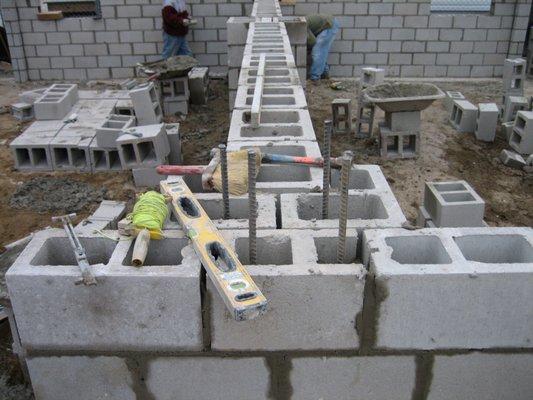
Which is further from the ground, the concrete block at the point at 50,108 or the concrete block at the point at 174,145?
the concrete block at the point at 50,108

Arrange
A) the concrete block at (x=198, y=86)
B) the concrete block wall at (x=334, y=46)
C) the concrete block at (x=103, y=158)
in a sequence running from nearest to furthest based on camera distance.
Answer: the concrete block at (x=103, y=158) < the concrete block at (x=198, y=86) < the concrete block wall at (x=334, y=46)

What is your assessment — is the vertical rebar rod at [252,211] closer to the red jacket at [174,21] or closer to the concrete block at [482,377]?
the concrete block at [482,377]

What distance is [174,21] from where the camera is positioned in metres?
11.3

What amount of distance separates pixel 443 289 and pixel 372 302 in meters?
0.30

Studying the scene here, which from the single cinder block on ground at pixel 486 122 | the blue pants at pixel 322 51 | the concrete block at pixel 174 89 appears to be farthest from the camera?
the blue pants at pixel 322 51

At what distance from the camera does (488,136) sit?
873 cm

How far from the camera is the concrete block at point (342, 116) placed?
8.62 meters

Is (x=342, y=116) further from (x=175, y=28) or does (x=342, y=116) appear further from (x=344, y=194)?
(x=344, y=194)

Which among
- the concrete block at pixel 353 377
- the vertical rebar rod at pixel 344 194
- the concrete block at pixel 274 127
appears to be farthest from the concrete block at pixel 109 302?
the concrete block at pixel 274 127

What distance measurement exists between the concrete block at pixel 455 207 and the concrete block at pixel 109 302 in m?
2.65

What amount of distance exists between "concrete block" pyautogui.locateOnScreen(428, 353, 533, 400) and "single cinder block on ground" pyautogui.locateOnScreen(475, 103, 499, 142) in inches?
264

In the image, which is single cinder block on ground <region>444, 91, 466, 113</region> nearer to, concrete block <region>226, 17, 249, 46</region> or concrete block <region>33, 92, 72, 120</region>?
concrete block <region>226, 17, 249, 46</region>

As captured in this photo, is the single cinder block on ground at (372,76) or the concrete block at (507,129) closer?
the concrete block at (507,129)

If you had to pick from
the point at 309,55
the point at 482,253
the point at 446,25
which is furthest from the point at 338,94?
the point at 482,253
